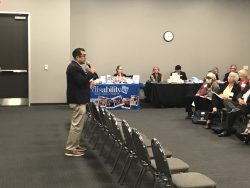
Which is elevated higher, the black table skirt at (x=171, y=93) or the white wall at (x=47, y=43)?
the white wall at (x=47, y=43)

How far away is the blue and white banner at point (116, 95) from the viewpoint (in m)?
9.80

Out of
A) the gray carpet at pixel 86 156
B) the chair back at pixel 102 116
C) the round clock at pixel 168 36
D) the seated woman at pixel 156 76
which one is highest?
the round clock at pixel 168 36

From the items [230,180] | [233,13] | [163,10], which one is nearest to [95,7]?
[163,10]

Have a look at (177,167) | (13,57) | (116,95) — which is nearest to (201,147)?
(177,167)

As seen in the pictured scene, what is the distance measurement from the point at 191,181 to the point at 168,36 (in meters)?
9.24

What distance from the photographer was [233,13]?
1248 centimetres

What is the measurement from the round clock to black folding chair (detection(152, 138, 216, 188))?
907 centimetres

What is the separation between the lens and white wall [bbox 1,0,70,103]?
10.5 metres

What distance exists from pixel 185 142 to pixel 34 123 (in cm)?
317

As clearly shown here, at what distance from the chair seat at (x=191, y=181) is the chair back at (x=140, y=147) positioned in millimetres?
341

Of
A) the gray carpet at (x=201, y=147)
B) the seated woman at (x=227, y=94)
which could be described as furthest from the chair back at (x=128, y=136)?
the seated woman at (x=227, y=94)

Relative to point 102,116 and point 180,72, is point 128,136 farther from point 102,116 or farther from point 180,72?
point 180,72

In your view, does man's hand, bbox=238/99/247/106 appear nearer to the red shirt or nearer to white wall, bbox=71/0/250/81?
the red shirt

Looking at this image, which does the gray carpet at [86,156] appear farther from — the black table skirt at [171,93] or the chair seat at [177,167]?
the black table skirt at [171,93]
